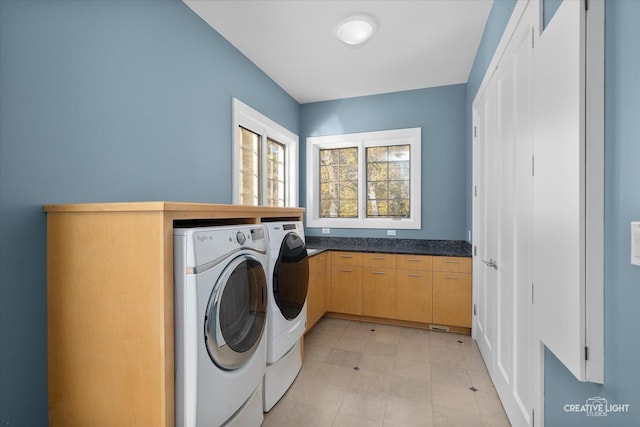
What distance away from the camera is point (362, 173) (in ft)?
12.6

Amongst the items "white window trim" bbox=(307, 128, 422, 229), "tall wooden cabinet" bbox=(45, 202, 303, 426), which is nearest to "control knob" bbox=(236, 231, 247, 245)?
"tall wooden cabinet" bbox=(45, 202, 303, 426)

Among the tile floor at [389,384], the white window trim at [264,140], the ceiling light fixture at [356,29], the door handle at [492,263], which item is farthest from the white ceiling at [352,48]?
the tile floor at [389,384]

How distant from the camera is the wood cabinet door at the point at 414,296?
3057mm

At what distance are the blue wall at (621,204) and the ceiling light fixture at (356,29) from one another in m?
1.70

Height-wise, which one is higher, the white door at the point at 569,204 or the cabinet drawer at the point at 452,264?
the white door at the point at 569,204

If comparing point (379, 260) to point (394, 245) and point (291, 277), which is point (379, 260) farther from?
point (291, 277)

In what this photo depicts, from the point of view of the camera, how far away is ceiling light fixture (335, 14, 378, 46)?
220 centimetres

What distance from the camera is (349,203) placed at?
3943 millimetres

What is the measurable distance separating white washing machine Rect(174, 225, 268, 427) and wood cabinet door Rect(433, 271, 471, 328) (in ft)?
6.76

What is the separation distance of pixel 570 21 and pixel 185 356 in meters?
1.76

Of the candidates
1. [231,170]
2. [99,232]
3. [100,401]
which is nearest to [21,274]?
[99,232]

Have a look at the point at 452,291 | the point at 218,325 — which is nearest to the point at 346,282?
the point at 452,291

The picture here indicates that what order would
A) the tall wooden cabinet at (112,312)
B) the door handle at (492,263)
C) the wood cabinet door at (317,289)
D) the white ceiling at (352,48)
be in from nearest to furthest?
the tall wooden cabinet at (112,312), the door handle at (492,263), the white ceiling at (352,48), the wood cabinet door at (317,289)

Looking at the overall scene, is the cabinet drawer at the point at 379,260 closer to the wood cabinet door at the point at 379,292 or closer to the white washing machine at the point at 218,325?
the wood cabinet door at the point at 379,292
